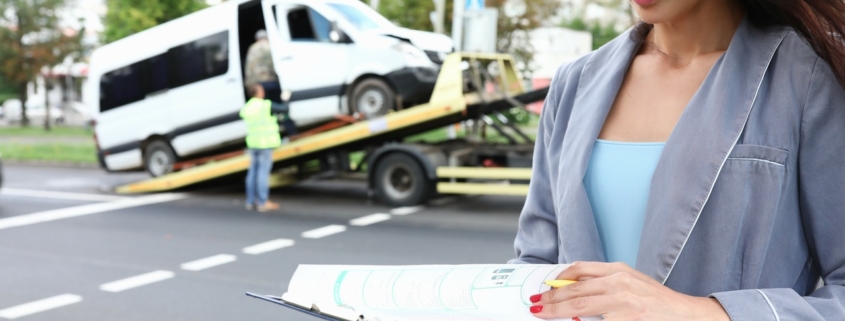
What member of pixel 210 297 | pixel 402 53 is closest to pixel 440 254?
pixel 210 297

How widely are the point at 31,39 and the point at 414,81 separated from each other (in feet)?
75.2

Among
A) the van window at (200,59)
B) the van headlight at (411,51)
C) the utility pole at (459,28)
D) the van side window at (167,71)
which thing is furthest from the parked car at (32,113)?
the van headlight at (411,51)

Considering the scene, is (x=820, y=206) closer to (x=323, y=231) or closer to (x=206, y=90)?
(x=323, y=231)

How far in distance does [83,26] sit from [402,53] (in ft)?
68.8

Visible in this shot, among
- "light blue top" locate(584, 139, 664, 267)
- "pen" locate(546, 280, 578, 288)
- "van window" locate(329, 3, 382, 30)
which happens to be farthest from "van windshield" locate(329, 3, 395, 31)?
"pen" locate(546, 280, 578, 288)

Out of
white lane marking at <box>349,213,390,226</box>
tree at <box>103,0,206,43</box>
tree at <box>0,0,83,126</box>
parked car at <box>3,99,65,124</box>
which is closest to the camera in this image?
white lane marking at <box>349,213,390,226</box>

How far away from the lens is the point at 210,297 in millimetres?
5898

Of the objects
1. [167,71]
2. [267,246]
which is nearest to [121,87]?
[167,71]

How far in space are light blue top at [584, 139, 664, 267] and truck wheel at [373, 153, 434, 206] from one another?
891 centimetres

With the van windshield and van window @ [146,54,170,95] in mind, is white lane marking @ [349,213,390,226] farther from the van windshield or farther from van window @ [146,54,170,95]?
van window @ [146,54,170,95]

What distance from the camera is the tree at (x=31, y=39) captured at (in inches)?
1114

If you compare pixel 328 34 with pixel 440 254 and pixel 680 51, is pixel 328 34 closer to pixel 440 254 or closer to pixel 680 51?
pixel 440 254

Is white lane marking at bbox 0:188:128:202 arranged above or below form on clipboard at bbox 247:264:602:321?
below

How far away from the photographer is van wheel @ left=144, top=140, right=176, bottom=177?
491 inches
